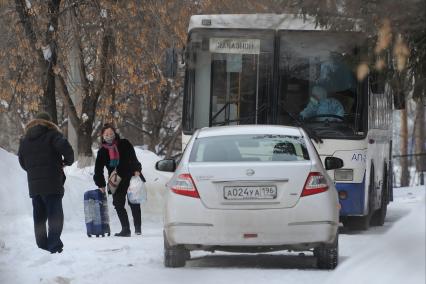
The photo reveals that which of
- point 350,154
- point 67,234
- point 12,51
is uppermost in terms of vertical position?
point 12,51

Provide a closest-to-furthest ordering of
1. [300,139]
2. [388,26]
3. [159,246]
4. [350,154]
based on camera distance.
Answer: [388,26] < [300,139] < [159,246] < [350,154]

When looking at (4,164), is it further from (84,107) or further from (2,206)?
(84,107)

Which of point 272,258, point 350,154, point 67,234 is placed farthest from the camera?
point 67,234

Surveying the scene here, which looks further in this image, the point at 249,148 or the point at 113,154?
the point at 113,154

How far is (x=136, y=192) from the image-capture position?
14.7 meters

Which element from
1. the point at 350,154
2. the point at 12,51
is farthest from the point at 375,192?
the point at 12,51

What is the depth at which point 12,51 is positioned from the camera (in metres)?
18.7

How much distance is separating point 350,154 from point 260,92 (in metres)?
1.50

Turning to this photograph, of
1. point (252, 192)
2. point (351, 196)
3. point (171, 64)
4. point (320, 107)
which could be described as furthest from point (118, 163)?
point (252, 192)

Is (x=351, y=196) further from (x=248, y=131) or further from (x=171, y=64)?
(x=248, y=131)

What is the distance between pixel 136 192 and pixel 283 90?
252 cm

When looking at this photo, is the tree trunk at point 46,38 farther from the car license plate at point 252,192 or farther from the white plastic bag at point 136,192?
the car license plate at point 252,192

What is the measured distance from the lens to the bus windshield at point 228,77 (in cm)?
1429

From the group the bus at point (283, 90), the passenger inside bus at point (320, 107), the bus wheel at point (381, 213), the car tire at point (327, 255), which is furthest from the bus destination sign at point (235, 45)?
the car tire at point (327, 255)
